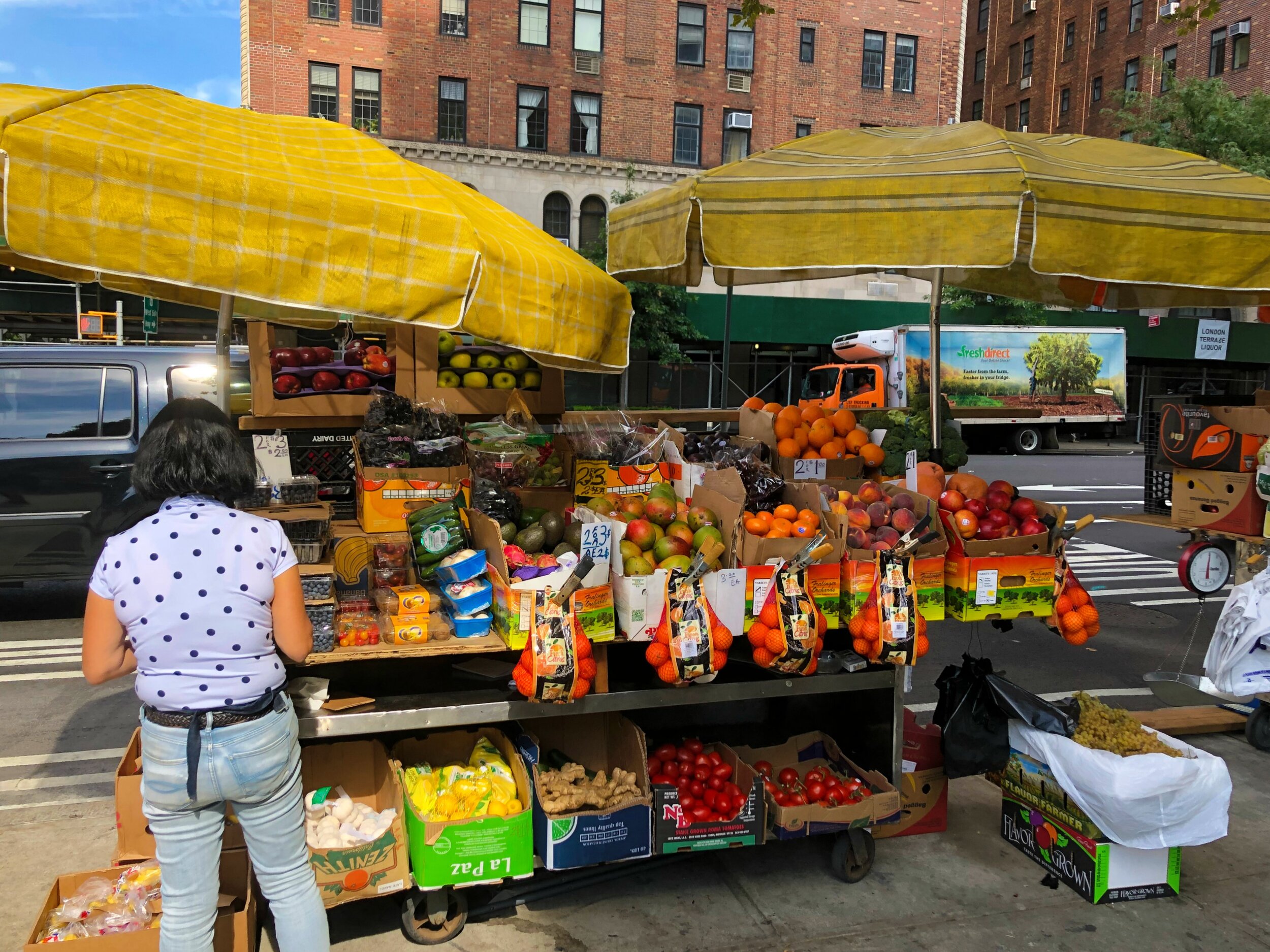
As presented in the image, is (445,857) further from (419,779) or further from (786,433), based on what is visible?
(786,433)

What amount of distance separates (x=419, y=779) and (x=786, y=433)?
2611mm

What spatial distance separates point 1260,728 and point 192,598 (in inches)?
224

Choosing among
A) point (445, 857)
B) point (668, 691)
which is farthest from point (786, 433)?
point (445, 857)

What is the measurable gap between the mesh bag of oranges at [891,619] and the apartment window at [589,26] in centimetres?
2626

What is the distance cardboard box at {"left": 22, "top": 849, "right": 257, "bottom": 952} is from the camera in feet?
9.14

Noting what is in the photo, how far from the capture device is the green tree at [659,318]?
23.1 metres

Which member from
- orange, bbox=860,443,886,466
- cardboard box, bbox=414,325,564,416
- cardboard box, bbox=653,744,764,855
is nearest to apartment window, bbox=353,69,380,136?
cardboard box, bbox=414,325,564,416

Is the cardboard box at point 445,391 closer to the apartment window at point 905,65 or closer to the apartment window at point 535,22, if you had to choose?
the apartment window at point 535,22

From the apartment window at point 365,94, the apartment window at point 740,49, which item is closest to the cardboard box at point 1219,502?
the apartment window at point 365,94

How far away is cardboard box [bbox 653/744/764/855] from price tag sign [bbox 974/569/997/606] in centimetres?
122

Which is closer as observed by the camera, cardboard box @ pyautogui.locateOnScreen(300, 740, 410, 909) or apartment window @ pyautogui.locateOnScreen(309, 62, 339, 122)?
cardboard box @ pyautogui.locateOnScreen(300, 740, 410, 909)

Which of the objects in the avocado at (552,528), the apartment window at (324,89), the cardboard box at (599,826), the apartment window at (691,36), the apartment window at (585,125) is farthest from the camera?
the apartment window at (691,36)

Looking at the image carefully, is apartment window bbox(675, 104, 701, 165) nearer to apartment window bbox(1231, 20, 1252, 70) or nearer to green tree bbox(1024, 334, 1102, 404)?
green tree bbox(1024, 334, 1102, 404)

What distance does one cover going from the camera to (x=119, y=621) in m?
2.58
